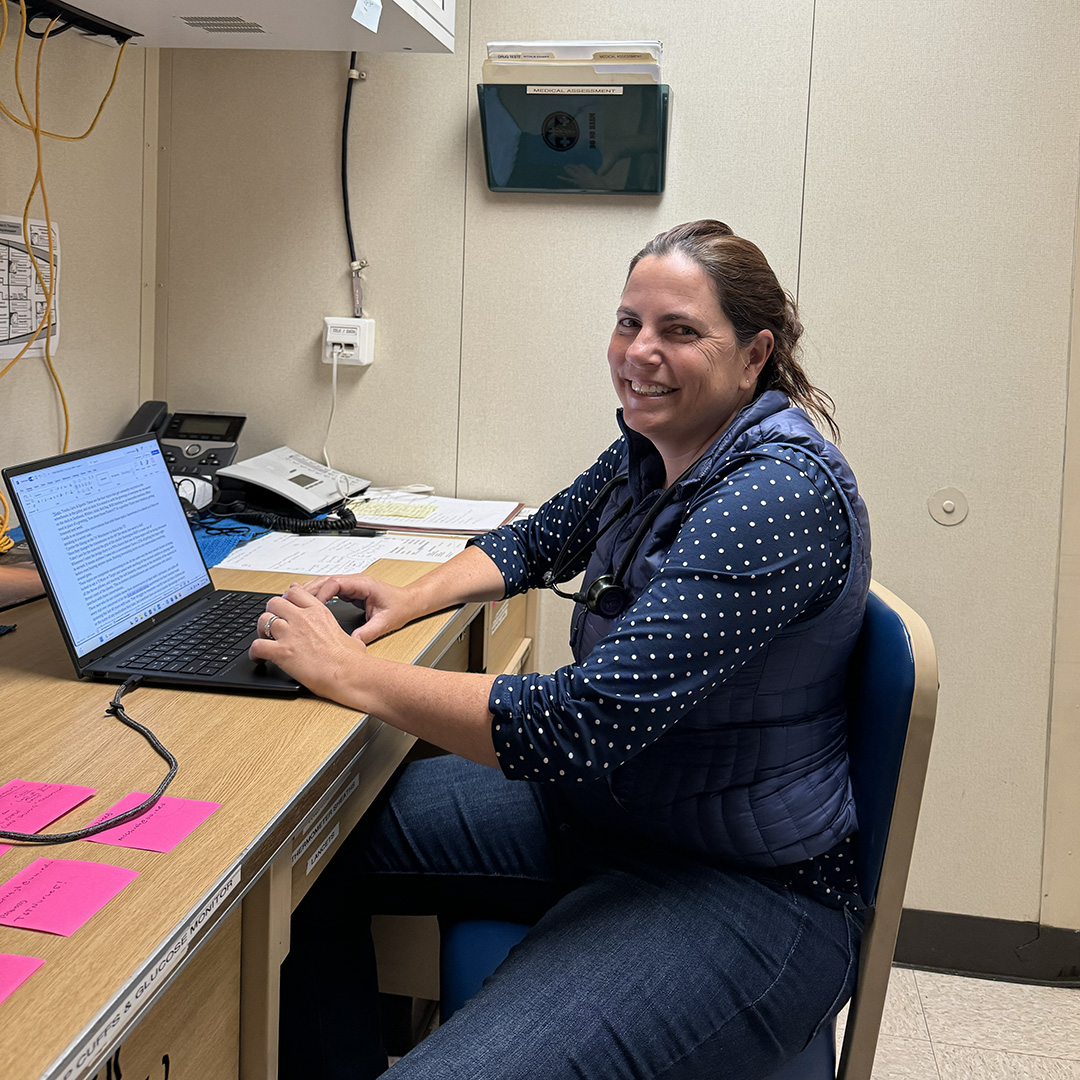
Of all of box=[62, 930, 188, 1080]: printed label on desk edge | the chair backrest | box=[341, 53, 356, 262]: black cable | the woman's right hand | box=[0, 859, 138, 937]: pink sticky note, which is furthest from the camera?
box=[341, 53, 356, 262]: black cable

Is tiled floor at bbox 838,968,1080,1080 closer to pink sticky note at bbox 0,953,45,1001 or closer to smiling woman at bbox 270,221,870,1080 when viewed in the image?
smiling woman at bbox 270,221,870,1080

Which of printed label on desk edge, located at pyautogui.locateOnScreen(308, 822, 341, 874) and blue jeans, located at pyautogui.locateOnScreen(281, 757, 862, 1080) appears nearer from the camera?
blue jeans, located at pyautogui.locateOnScreen(281, 757, 862, 1080)

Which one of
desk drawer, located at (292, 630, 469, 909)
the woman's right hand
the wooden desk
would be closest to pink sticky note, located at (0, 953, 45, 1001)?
the wooden desk

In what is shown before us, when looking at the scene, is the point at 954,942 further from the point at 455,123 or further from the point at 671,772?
the point at 455,123

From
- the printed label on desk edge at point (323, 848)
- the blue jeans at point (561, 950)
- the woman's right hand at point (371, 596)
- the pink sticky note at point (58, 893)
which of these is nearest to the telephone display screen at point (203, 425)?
the woman's right hand at point (371, 596)

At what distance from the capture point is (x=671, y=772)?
3.87 feet

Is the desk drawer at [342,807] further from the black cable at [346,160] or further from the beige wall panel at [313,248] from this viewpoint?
the black cable at [346,160]

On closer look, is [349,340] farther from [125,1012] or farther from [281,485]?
[125,1012]

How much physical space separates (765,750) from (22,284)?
1518 mm

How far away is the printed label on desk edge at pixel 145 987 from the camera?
0.63 metres

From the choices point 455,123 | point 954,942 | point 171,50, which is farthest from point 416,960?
point 171,50

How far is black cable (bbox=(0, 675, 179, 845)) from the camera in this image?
83 cm

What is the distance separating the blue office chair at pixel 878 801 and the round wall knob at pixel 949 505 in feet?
3.39

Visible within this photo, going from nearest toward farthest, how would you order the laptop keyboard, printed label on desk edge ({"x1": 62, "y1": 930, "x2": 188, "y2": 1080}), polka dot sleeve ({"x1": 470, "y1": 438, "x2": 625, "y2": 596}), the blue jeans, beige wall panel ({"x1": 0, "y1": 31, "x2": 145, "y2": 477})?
printed label on desk edge ({"x1": 62, "y1": 930, "x2": 188, "y2": 1080}) < the blue jeans < the laptop keyboard < polka dot sleeve ({"x1": 470, "y1": 438, "x2": 625, "y2": 596}) < beige wall panel ({"x1": 0, "y1": 31, "x2": 145, "y2": 477})
